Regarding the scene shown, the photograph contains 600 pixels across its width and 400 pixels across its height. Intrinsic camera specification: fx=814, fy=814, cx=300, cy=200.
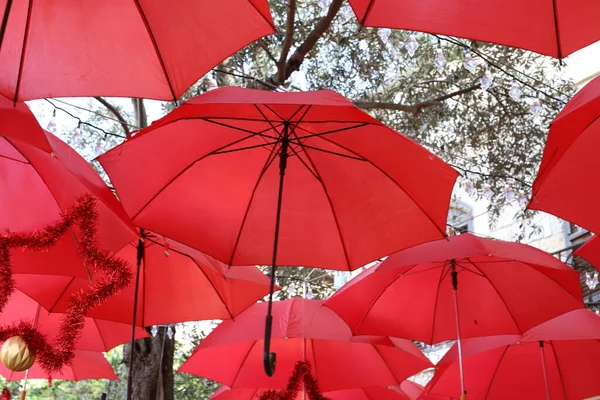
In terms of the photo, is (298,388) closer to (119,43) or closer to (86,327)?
(119,43)

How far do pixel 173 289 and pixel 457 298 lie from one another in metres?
2.45

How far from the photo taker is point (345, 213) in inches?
225

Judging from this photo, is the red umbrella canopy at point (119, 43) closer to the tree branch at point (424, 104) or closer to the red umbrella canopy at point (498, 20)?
the red umbrella canopy at point (498, 20)

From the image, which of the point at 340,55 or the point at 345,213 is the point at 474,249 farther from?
the point at 340,55

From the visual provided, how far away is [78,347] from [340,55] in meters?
5.05

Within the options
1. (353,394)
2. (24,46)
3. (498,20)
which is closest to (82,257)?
(24,46)

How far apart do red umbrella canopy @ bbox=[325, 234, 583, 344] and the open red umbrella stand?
3.73 ft

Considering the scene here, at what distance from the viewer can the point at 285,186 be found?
570cm

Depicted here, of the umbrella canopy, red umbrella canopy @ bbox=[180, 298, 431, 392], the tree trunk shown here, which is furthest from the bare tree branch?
the umbrella canopy

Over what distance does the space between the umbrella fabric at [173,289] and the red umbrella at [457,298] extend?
2.58ft

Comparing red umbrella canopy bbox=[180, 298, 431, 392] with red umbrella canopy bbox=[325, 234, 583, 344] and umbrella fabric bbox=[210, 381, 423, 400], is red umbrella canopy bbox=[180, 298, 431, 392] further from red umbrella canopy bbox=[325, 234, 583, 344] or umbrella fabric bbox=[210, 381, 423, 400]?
umbrella fabric bbox=[210, 381, 423, 400]

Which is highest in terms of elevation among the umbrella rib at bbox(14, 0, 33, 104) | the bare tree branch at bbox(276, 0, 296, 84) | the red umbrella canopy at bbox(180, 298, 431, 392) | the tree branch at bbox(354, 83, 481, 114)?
the tree branch at bbox(354, 83, 481, 114)

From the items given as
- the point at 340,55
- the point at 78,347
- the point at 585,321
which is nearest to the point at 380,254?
the point at 585,321

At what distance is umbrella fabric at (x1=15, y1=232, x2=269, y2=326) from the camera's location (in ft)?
21.5
